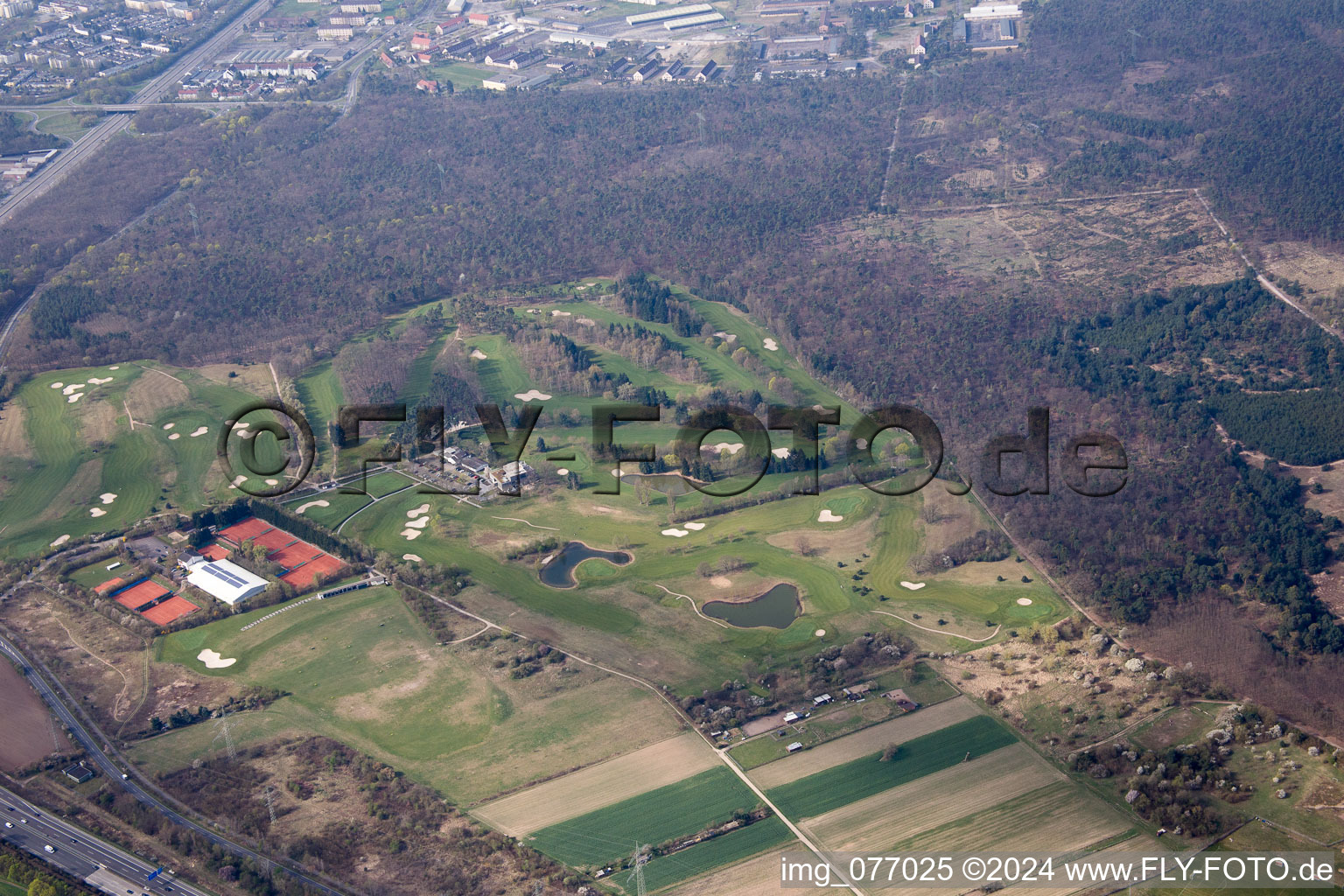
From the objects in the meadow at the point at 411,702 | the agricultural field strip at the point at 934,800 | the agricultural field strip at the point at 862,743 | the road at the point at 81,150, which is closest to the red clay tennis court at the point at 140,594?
the meadow at the point at 411,702

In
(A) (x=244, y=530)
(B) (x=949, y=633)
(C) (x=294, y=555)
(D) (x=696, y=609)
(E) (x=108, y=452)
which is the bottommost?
(B) (x=949, y=633)

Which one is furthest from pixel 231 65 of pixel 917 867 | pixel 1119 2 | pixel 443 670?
pixel 917 867

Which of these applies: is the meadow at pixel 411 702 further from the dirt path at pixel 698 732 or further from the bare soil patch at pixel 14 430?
the bare soil patch at pixel 14 430

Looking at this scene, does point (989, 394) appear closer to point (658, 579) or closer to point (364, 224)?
point (658, 579)

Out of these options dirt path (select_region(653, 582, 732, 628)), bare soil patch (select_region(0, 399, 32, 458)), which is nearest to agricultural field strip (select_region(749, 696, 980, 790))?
dirt path (select_region(653, 582, 732, 628))

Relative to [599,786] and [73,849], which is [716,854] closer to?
[599,786]

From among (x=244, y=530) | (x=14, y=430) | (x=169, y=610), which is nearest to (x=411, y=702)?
(x=169, y=610)
